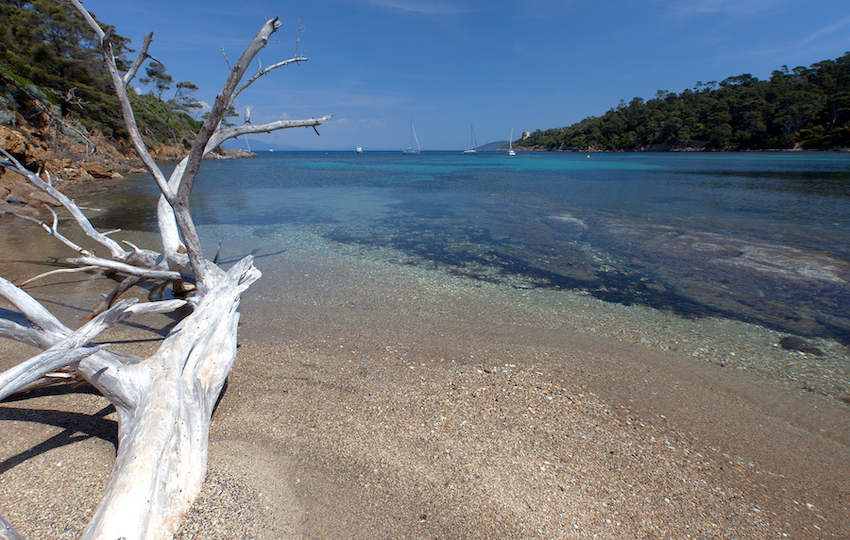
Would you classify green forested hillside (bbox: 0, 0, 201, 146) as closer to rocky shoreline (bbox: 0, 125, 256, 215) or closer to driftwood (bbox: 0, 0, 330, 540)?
rocky shoreline (bbox: 0, 125, 256, 215)

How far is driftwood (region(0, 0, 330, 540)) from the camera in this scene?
2.40 meters

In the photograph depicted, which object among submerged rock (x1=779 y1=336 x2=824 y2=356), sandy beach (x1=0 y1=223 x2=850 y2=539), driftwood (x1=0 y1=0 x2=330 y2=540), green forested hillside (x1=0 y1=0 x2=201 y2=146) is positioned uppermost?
green forested hillside (x1=0 y1=0 x2=201 y2=146)

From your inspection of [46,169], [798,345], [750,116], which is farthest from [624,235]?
[750,116]

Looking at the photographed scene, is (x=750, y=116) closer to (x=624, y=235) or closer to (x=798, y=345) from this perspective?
(x=624, y=235)

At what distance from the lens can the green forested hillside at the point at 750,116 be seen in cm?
7756

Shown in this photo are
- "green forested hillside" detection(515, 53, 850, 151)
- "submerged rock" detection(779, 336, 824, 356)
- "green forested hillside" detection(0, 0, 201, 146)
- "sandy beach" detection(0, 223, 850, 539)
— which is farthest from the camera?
"green forested hillside" detection(515, 53, 850, 151)

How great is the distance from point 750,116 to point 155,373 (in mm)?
117006

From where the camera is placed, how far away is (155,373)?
10.5 feet

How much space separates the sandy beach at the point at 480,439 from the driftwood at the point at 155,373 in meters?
0.26

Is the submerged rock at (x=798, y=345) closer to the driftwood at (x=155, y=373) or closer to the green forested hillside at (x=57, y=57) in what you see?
the driftwood at (x=155, y=373)

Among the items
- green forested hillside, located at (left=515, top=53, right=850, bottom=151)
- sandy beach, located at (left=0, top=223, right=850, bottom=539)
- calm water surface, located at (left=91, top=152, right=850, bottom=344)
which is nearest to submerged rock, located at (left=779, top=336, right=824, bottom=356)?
sandy beach, located at (left=0, top=223, right=850, bottom=539)

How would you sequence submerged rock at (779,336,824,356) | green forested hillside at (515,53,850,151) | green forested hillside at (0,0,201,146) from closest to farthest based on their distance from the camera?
submerged rock at (779,336,824,356), green forested hillside at (0,0,201,146), green forested hillside at (515,53,850,151)

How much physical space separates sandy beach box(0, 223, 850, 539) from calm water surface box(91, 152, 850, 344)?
204 centimetres

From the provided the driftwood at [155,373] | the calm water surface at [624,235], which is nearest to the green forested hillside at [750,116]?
the calm water surface at [624,235]
